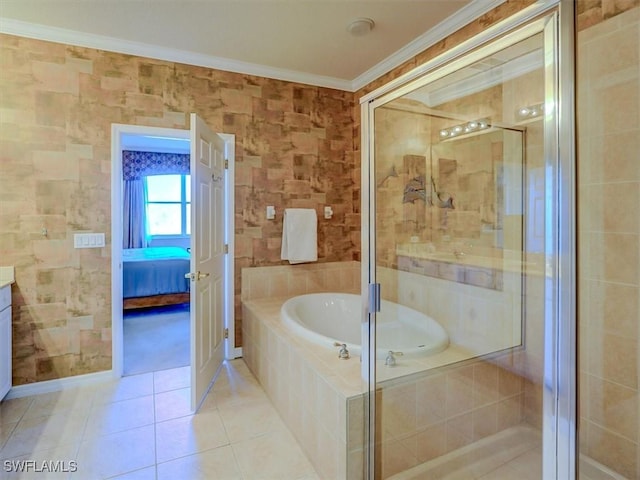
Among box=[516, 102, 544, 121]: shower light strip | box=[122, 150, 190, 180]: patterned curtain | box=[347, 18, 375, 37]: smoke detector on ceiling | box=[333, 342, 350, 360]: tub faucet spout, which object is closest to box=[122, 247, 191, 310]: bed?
box=[122, 150, 190, 180]: patterned curtain

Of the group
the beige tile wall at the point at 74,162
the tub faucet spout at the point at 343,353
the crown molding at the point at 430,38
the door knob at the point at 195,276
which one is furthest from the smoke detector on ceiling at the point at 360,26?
the tub faucet spout at the point at 343,353

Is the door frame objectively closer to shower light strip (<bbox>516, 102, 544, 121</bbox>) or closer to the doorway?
the doorway

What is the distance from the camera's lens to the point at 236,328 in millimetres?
3148

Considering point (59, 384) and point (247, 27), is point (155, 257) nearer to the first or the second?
point (59, 384)

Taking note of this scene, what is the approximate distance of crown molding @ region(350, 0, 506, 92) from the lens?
2.22 metres

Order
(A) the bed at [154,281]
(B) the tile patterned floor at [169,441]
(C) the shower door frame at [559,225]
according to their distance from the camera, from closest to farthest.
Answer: (C) the shower door frame at [559,225] → (B) the tile patterned floor at [169,441] → (A) the bed at [154,281]

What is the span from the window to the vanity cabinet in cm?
458

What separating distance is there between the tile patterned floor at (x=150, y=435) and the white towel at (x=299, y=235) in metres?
1.22

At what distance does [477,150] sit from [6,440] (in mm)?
3364

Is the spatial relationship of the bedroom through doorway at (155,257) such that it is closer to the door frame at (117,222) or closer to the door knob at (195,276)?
the door frame at (117,222)

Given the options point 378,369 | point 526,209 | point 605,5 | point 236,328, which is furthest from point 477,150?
point 236,328

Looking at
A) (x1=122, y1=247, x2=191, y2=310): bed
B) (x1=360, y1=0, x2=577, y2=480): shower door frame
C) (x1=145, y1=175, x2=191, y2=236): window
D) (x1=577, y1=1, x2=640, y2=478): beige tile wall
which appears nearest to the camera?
(x1=360, y1=0, x2=577, y2=480): shower door frame

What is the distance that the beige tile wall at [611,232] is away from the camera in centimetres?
153

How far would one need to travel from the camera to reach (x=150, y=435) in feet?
6.57
